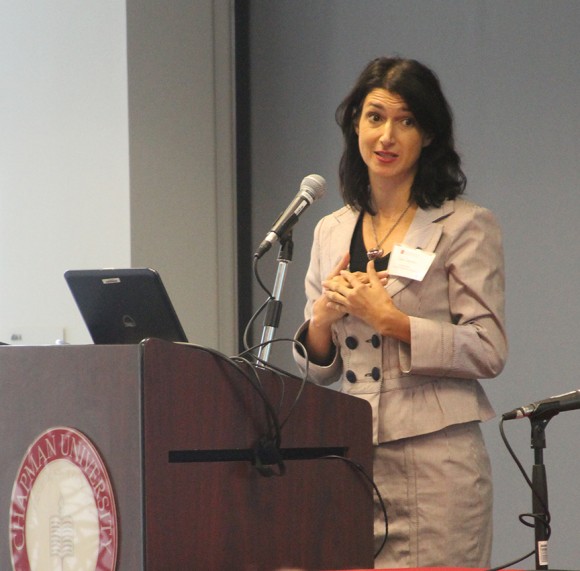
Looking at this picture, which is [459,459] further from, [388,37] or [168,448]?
[388,37]

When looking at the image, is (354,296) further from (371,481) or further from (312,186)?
(371,481)

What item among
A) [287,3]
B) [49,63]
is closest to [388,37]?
[287,3]

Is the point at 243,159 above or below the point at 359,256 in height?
above

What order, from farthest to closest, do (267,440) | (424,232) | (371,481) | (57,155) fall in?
(57,155), (424,232), (371,481), (267,440)

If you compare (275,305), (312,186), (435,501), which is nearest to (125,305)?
(275,305)

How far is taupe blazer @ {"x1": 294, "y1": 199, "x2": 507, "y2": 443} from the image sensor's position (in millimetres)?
1979

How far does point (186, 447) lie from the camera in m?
1.46

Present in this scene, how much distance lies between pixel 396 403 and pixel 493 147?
166cm

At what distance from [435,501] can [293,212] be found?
624mm

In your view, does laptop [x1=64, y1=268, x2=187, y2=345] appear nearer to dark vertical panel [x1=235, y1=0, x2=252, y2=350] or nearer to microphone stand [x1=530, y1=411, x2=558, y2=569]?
microphone stand [x1=530, y1=411, x2=558, y2=569]

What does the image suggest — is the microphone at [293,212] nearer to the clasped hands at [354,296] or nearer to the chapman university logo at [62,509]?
the clasped hands at [354,296]

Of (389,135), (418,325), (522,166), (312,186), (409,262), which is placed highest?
(522,166)

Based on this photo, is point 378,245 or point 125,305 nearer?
point 125,305

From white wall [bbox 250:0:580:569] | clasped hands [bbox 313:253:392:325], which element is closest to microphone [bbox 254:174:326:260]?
clasped hands [bbox 313:253:392:325]
